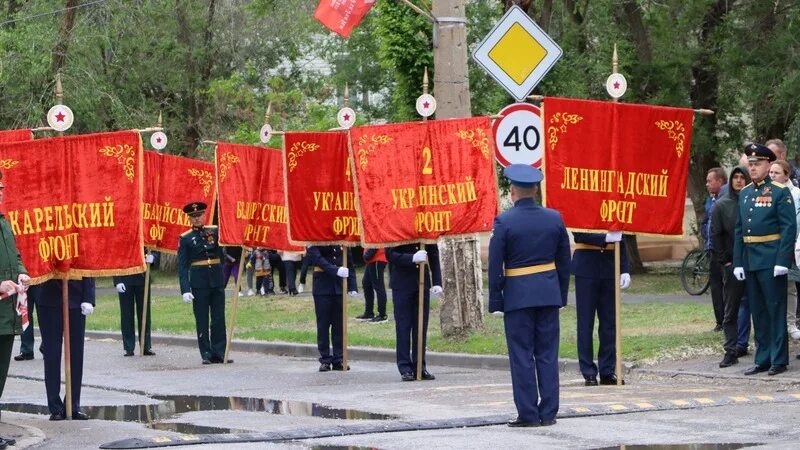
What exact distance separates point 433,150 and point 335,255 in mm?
2245

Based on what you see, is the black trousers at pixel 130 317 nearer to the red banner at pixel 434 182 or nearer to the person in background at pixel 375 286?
the person in background at pixel 375 286

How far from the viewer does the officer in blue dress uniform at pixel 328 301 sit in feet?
58.5

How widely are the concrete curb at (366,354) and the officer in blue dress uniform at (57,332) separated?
5049 millimetres

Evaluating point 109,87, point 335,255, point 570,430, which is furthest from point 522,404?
point 109,87

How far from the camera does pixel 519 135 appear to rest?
1636 centimetres

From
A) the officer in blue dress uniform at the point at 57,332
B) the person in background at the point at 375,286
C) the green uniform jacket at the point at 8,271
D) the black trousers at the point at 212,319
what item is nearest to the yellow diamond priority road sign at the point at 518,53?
the officer in blue dress uniform at the point at 57,332

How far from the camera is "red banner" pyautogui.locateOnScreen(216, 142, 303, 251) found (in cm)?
1947

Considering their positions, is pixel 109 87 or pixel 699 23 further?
pixel 109 87

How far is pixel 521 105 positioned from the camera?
16234 millimetres

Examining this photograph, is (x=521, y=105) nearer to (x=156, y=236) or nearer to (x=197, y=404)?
(x=197, y=404)

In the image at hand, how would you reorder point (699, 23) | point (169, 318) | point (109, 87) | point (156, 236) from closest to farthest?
point (156, 236)
point (169, 318)
point (699, 23)
point (109, 87)

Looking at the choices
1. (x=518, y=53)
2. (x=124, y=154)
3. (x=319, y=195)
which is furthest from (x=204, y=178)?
(x=124, y=154)

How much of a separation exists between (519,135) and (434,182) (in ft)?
3.13

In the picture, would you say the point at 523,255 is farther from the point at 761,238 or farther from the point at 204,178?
the point at 204,178
